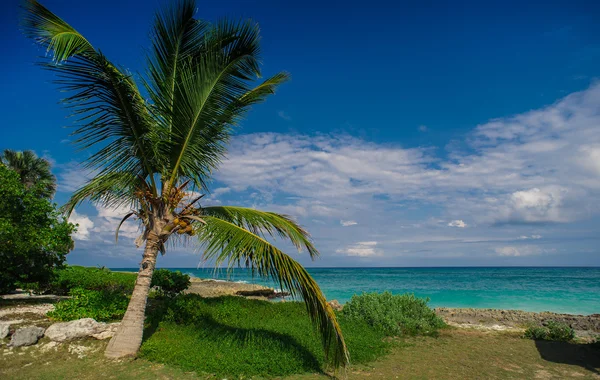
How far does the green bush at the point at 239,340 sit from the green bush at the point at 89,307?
3.42 feet

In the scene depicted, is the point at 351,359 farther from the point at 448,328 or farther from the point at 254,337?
the point at 448,328

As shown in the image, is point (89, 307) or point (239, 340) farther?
point (89, 307)

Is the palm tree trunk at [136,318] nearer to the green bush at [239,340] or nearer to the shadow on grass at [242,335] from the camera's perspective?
the green bush at [239,340]

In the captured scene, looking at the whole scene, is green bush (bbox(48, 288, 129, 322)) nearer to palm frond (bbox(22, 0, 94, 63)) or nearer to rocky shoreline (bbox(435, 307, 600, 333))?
palm frond (bbox(22, 0, 94, 63))

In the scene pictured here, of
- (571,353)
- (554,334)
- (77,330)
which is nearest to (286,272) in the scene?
(77,330)

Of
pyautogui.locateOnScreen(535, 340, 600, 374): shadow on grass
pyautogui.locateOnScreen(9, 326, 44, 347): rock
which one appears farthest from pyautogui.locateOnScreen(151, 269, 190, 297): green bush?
pyautogui.locateOnScreen(535, 340, 600, 374): shadow on grass

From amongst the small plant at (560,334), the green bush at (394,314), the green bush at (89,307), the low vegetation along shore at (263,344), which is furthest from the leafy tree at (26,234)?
the small plant at (560,334)

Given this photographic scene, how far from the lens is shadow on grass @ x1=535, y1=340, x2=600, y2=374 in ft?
25.5

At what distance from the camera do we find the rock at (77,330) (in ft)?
24.3

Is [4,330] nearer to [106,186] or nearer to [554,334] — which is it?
[106,186]

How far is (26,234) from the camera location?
32.9ft

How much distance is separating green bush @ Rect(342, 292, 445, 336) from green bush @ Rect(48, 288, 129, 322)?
6885mm

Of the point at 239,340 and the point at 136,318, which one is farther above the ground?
the point at 136,318

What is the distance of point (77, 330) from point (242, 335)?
355 centimetres
